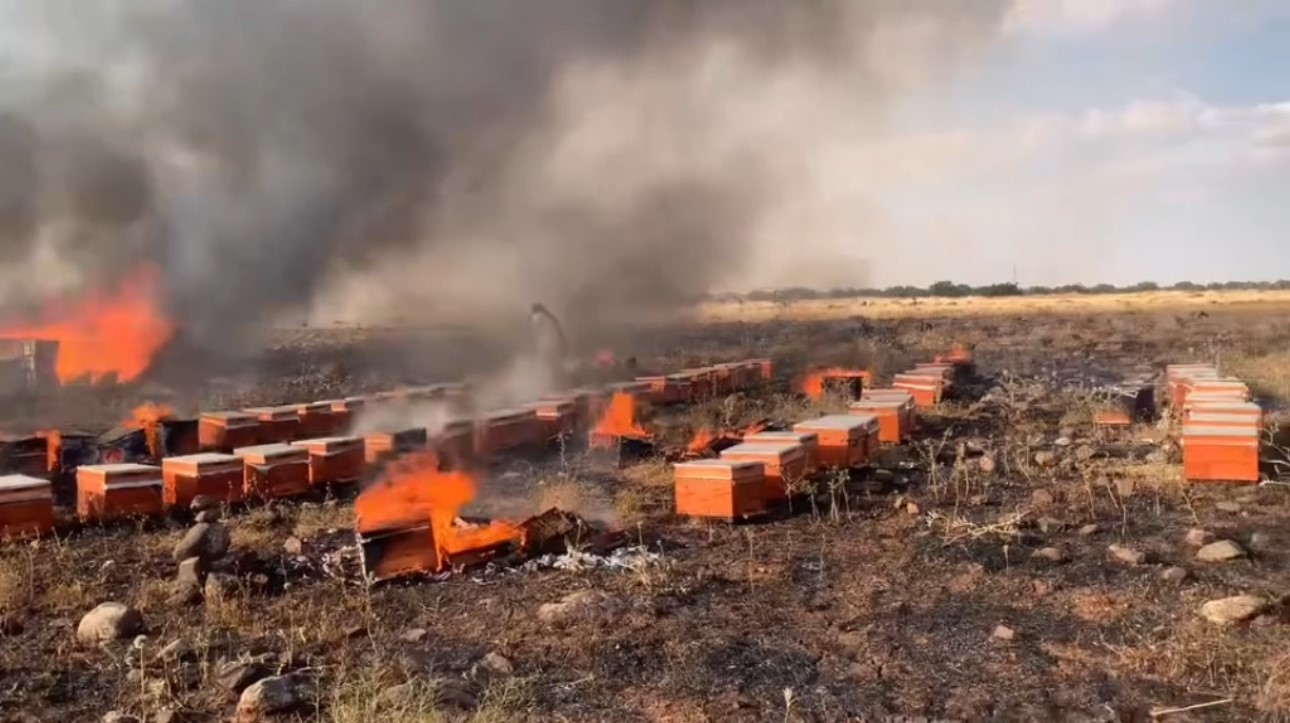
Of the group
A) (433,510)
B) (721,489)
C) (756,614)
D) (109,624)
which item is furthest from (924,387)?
(109,624)

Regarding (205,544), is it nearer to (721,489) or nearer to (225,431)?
(721,489)

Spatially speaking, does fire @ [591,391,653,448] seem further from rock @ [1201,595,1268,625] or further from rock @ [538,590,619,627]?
rock @ [1201,595,1268,625]

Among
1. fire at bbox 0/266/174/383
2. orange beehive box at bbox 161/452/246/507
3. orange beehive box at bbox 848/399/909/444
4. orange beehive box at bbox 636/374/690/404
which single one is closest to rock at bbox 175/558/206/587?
orange beehive box at bbox 161/452/246/507

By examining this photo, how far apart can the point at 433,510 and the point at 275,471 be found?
277 cm

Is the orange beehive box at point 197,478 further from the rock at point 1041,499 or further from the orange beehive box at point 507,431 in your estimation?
the rock at point 1041,499

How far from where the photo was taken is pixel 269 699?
5.09 m

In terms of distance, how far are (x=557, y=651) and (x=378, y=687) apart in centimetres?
117

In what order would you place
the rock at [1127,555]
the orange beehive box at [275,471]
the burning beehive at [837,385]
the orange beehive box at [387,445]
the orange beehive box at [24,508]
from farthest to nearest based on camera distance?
the burning beehive at [837,385] < the orange beehive box at [387,445] < the orange beehive box at [275,471] < the orange beehive box at [24,508] < the rock at [1127,555]

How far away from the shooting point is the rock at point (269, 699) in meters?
5.04

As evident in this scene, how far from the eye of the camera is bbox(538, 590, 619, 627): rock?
6.54 metres

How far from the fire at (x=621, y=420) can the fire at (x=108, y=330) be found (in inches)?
281

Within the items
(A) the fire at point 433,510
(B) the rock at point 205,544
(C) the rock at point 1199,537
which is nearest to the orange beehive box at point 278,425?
(A) the fire at point 433,510

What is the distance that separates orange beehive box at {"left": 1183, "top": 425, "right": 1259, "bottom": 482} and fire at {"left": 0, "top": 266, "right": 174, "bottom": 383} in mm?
14144

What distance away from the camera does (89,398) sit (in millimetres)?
17219
